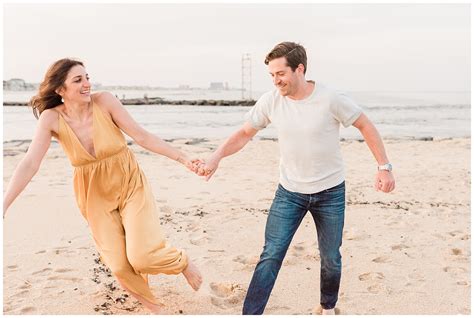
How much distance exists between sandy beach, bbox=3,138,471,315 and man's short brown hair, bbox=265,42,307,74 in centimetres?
200

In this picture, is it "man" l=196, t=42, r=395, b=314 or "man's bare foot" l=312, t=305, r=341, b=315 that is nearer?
"man" l=196, t=42, r=395, b=314

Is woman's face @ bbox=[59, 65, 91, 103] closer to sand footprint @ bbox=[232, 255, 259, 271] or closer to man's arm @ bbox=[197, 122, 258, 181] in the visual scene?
man's arm @ bbox=[197, 122, 258, 181]

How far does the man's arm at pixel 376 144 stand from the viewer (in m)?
3.75

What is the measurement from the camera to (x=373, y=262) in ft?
17.9

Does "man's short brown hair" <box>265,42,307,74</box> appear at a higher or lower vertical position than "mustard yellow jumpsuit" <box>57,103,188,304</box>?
higher

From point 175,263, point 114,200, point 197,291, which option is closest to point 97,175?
point 114,200

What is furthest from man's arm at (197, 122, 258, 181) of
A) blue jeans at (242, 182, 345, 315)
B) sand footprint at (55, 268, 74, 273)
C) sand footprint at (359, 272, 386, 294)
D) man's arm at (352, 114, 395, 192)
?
sand footprint at (55, 268, 74, 273)

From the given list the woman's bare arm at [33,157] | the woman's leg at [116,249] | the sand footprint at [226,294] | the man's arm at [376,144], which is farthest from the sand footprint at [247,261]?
the woman's bare arm at [33,157]

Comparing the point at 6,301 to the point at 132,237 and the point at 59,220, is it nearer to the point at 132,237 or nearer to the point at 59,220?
the point at 132,237

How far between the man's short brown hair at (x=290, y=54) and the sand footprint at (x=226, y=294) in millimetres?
2021

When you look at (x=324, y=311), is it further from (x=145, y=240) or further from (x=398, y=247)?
(x=398, y=247)

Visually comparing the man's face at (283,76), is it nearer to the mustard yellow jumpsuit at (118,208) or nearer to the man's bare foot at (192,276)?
the mustard yellow jumpsuit at (118,208)

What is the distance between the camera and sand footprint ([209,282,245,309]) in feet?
14.9

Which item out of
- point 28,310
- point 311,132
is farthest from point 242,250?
point 311,132
